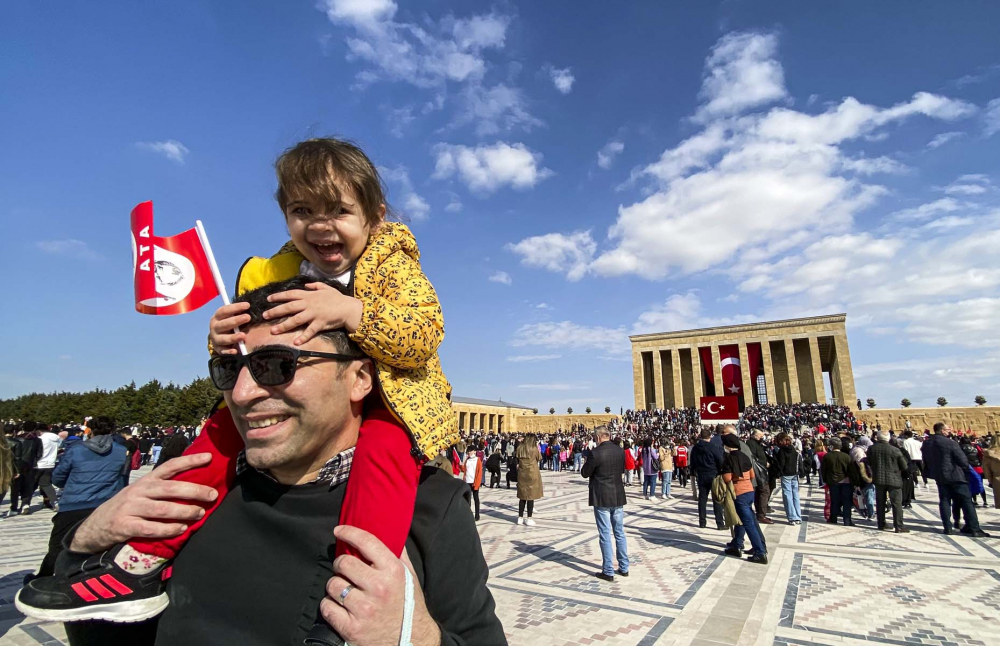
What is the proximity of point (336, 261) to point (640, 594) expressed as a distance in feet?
19.4

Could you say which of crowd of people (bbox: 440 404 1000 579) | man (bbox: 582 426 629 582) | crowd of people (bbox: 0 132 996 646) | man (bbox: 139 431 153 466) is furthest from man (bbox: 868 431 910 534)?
man (bbox: 139 431 153 466)

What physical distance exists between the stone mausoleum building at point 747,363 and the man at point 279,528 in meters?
43.2

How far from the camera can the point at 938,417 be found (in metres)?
37.5

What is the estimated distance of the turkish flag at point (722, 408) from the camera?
19.7 m

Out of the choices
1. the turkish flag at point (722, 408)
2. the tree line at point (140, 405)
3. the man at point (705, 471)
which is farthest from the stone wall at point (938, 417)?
the tree line at point (140, 405)

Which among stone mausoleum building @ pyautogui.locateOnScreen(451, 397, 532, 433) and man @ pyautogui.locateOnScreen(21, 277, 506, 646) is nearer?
man @ pyautogui.locateOnScreen(21, 277, 506, 646)

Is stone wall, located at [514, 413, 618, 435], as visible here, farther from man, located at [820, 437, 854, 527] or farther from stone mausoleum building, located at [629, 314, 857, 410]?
man, located at [820, 437, 854, 527]

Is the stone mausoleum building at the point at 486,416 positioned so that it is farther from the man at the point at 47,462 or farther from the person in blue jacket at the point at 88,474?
the person in blue jacket at the point at 88,474

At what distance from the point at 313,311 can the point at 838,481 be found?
38.3ft

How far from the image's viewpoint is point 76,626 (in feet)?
4.09

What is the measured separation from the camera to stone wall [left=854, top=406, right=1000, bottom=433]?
36250 millimetres

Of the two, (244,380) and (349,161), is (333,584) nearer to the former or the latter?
(244,380)

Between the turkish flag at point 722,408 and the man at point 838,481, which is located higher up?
the turkish flag at point 722,408

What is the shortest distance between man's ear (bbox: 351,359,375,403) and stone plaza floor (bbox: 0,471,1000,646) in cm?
406
